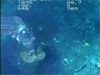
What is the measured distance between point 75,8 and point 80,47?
31 centimetres

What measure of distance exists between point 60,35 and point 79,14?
0.22 m

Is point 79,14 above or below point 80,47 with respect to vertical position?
above

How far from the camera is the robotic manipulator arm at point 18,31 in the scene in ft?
6.61

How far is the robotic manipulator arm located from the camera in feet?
6.61

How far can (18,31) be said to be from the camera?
6.72 feet

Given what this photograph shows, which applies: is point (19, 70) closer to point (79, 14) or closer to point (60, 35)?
point (60, 35)

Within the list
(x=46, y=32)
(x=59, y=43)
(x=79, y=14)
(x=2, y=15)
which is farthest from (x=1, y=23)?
(x=79, y=14)

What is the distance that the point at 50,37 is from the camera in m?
2.06

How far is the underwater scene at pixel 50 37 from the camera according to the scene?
2025 millimetres

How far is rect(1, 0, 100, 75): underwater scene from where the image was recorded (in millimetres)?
2025

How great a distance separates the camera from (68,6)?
202cm

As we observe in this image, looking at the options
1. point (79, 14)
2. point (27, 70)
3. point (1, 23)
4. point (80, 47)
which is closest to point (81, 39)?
point (80, 47)

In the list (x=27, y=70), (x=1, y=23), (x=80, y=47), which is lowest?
(x=27, y=70)

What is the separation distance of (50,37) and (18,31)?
259 millimetres
